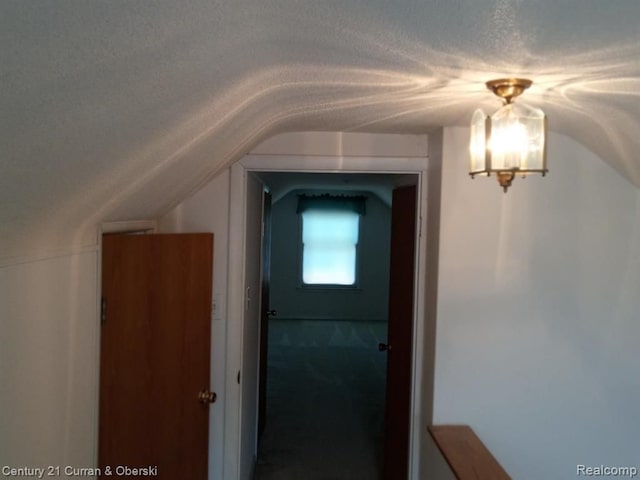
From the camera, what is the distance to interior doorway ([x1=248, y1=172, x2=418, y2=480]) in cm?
318

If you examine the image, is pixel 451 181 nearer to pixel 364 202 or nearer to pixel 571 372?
pixel 571 372

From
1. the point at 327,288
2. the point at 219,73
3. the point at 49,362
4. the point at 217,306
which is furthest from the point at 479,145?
the point at 327,288

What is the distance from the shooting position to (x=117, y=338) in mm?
2029

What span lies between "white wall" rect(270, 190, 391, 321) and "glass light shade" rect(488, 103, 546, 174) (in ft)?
21.7

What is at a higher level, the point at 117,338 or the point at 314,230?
the point at 314,230

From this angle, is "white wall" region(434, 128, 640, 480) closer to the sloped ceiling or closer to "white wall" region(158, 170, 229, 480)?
the sloped ceiling

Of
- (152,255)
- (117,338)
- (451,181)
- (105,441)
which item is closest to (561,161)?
(451,181)

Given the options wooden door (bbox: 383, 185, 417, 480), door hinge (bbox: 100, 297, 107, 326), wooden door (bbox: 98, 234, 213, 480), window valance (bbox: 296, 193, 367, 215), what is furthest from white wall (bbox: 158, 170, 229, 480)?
window valance (bbox: 296, 193, 367, 215)

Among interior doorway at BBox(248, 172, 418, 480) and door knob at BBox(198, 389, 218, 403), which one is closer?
door knob at BBox(198, 389, 218, 403)

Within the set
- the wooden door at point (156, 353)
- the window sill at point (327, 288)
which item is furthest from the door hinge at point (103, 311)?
the window sill at point (327, 288)

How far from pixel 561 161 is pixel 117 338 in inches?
83.3

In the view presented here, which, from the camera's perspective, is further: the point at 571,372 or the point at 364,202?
the point at 364,202

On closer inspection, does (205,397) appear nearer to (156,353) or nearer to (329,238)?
(156,353)

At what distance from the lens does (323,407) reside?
14.9 ft
